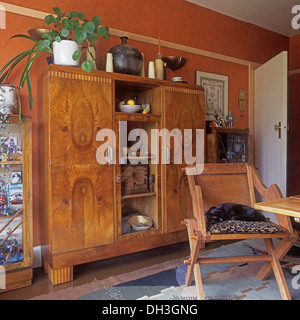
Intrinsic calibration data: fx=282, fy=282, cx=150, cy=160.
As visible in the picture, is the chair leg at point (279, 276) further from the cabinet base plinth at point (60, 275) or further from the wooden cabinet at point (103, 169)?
the cabinet base plinth at point (60, 275)

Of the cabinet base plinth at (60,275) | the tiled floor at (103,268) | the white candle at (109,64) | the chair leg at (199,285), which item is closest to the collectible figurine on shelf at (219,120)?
the tiled floor at (103,268)

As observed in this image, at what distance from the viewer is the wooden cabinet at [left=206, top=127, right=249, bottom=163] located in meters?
3.21

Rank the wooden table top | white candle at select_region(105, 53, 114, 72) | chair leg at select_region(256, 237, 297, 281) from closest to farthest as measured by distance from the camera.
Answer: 1. the wooden table top
2. chair leg at select_region(256, 237, 297, 281)
3. white candle at select_region(105, 53, 114, 72)

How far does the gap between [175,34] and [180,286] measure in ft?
9.30

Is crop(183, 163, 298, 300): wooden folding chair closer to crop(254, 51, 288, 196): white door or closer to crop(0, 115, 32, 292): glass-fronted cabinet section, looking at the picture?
crop(0, 115, 32, 292): glass-fronted cabinet section

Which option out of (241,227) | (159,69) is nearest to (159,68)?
(159,69)

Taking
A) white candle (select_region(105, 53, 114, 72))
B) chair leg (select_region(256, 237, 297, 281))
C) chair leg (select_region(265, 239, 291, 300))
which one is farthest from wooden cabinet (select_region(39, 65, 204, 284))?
chair leg (select_region(265, 239, 291, 300))

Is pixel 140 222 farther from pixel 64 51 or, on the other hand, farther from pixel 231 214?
pixel 64 51

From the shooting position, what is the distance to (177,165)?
9.27 ft

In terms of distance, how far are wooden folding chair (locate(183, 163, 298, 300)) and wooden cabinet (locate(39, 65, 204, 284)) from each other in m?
0.60

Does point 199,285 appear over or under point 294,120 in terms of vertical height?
under

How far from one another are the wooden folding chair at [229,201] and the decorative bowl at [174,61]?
1.58m

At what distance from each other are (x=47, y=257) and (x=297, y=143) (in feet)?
13.6

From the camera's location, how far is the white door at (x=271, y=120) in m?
3.75
